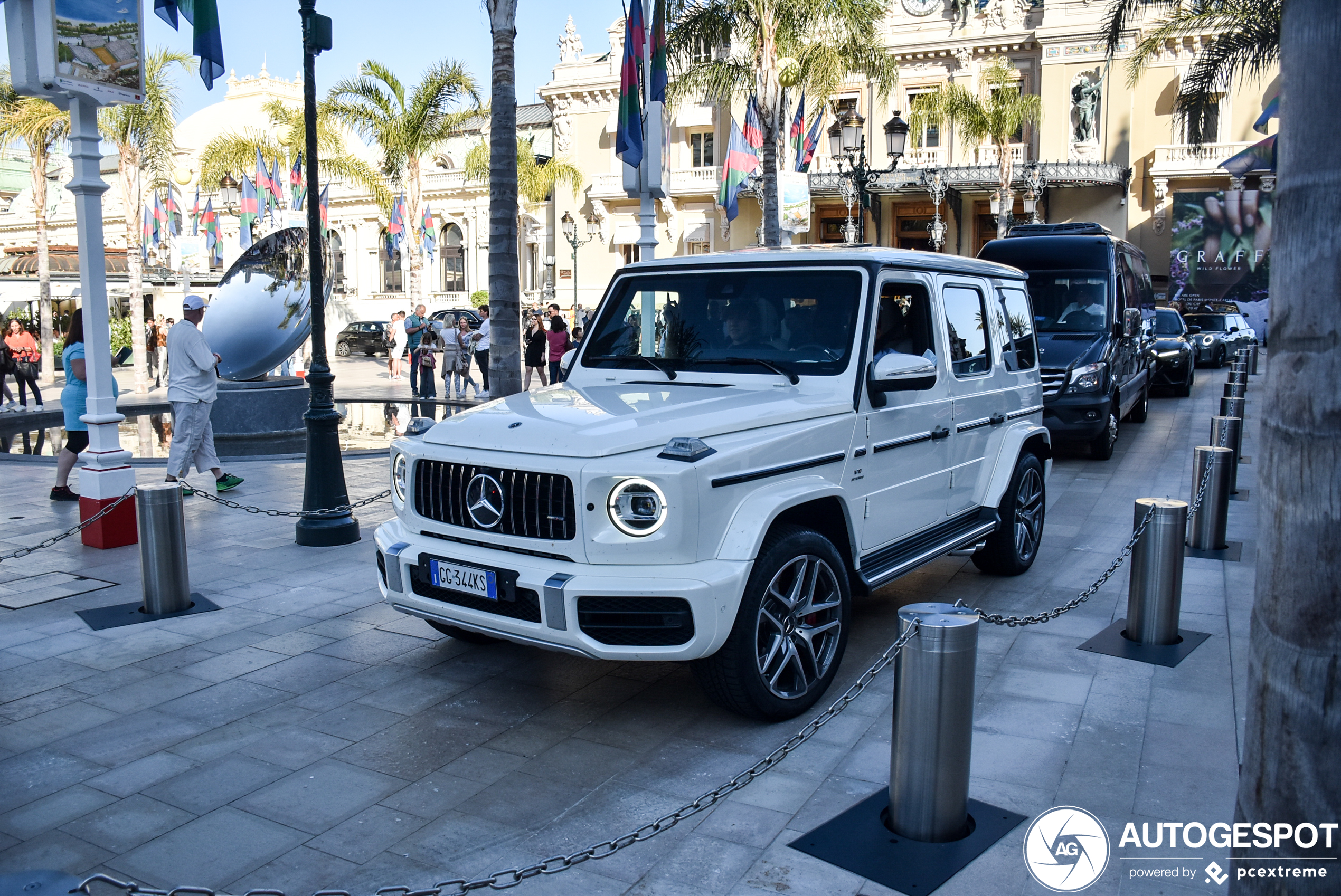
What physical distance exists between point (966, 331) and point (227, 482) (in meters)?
7.55

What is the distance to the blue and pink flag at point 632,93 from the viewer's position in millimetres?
11242

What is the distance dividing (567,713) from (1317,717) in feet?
10.7

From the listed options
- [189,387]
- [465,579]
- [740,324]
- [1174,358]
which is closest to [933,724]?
[465,579]

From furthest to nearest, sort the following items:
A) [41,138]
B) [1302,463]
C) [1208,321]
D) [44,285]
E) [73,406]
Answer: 1. [44,285]
2. [41,138]
3. [1208,321]
4. [73,406]
5. [1302,463]

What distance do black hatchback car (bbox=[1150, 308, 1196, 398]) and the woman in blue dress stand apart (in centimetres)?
1690

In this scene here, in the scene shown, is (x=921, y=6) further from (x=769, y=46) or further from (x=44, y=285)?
(x=44, y=285)

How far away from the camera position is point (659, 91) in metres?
11.8

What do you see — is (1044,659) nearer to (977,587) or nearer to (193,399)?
(977,587)

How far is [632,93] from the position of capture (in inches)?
443

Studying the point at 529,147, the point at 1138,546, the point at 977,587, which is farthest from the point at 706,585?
the point at 529,147

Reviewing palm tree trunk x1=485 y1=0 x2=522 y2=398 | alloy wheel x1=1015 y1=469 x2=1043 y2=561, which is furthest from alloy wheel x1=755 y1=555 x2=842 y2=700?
palm tree trunk x1=485 y1=0 x2=522 y2=398

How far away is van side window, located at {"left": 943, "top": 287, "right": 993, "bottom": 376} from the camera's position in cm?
608

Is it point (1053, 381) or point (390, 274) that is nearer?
point (1053, 381)

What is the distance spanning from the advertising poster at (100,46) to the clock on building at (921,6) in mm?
37639
